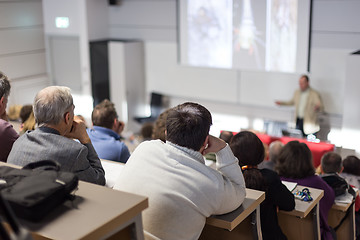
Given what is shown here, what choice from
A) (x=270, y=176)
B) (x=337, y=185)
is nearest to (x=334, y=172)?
(x=337, y=185)

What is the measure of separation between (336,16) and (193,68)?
8.78 feet

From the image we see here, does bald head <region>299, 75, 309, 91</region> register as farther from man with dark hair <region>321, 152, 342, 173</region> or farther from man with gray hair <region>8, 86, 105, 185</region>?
man with gray hair <region>8, 86, 105, 185</region>

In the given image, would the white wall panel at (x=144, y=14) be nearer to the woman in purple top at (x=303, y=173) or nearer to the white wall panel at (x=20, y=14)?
the white wall panel at (x=20, y=14)

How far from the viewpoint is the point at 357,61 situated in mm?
6336

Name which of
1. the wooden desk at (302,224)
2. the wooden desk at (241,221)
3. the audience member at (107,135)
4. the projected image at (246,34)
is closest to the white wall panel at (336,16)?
the projected image at (246,34)

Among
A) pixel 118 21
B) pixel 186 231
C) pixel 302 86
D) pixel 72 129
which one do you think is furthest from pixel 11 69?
pixel 186 231

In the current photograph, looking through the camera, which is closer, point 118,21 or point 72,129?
point 72,129

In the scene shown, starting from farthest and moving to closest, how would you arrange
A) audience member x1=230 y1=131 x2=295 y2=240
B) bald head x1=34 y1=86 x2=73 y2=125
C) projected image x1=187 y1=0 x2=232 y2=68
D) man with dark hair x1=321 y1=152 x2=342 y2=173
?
projected image x1=187 y1=0 x2=232 y2=68 → man with dark hair x1=321 y1=152 x2=342 y2=173 → audience member x1=230 y1=131 x2=295 y2=240 → bald head x1=34 y1=86 x2=73 y2=125

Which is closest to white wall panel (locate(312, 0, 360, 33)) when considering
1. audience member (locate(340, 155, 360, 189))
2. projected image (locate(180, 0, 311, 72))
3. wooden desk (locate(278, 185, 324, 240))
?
projected image (locate(180, 0, 311, 72))

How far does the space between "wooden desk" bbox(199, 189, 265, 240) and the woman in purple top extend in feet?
3.01

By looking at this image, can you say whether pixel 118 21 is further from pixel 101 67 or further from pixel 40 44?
pixel 40 44

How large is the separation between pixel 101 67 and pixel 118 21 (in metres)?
1.08

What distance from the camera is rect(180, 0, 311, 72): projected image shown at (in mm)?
7219

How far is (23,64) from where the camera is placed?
9031 mm
